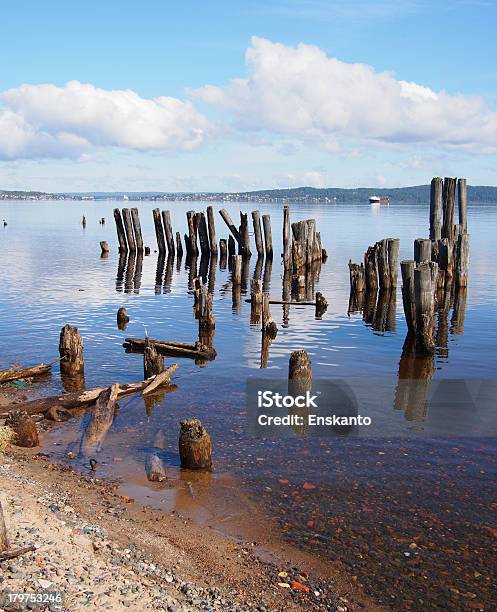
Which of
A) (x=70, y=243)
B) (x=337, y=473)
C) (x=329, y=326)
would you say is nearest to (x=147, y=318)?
(x=329, y=326)

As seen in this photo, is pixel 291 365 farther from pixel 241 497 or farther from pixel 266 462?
pixel 241 497

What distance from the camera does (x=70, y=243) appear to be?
5709 cm

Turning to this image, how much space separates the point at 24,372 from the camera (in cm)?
1521

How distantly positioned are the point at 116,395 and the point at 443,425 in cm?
635

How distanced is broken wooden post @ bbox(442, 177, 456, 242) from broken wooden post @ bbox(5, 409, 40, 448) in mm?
21504

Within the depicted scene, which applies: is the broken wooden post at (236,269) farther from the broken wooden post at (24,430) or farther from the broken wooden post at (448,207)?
the broken wooden post at (24,430)

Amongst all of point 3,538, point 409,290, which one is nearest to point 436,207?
point 409,290

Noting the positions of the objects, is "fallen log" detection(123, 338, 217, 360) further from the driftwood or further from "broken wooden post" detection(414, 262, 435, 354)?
"broken wooden post" detection(414, 262, 435, 354)

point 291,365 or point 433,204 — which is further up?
point 433,204

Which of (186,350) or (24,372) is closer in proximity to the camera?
(24,372)

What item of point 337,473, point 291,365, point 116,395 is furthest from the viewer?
point 291,365

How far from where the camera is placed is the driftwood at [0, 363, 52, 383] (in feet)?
48.6

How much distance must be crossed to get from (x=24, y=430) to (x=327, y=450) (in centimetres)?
517

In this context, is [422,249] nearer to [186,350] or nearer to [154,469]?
[186,350]
